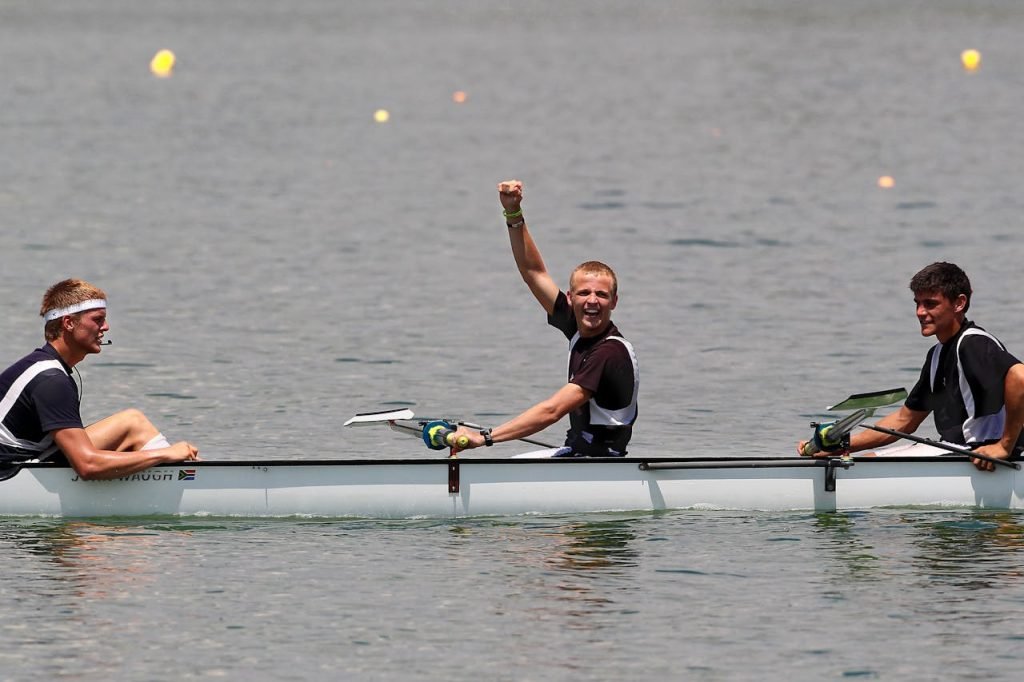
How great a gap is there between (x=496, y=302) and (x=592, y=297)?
1222 cm

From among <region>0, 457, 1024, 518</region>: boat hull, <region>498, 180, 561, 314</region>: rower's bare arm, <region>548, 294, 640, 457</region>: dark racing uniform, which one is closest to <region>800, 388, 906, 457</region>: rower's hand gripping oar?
<region>0, 457, 1024, 518</region>: boat hull

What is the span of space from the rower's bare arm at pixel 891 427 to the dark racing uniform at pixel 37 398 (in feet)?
19.7

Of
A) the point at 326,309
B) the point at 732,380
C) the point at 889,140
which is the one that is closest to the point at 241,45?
the point at 889,140

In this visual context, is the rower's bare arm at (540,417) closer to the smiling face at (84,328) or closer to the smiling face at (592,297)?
the smiling face at (592,297)

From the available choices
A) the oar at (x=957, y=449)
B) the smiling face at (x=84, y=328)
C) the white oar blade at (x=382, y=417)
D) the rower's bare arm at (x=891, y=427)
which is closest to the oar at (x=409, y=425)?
the white oar blade at (x=382, y=417)

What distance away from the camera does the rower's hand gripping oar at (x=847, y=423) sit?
1433cm

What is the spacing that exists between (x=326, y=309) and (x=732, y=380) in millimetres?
6600

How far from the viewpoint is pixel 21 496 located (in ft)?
47.9

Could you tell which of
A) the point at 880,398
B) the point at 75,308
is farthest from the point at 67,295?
the point at 880,398

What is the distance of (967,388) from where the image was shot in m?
14.7

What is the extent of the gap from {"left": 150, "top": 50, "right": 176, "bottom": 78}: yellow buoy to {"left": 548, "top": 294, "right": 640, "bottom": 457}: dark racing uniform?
4212 centimetres

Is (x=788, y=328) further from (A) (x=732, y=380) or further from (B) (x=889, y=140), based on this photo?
(B) (x=889, y=140)

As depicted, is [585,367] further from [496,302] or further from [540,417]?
[496,302]

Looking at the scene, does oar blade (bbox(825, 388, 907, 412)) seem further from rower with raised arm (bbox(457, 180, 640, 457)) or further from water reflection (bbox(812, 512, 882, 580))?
rower with raised arm (bbox(457, 180, 640, 457))
